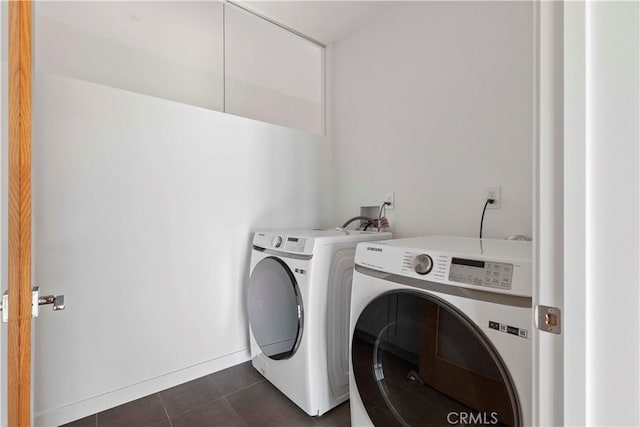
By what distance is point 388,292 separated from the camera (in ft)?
3.62

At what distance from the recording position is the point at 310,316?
144 centimetres

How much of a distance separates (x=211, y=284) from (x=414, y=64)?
6.20ft

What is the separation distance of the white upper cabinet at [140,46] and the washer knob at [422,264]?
5.58 feet

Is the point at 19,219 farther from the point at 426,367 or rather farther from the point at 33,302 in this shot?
the point at 426,367

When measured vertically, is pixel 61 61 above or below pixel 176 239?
above

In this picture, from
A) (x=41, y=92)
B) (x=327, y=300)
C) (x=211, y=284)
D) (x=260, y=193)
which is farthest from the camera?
(x=260, y=193)

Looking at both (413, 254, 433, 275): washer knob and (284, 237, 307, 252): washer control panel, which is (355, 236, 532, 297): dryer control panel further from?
(284, 237, 307, 252): washer control panel

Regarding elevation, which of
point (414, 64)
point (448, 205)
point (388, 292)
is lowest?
point (388, 292)

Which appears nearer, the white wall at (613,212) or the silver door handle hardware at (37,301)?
the white wall at (613,212)

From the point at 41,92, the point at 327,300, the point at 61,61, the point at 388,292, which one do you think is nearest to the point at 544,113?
the point at 388,292

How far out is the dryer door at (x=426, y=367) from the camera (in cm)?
85

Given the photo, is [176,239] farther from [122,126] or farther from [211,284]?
[122,126]

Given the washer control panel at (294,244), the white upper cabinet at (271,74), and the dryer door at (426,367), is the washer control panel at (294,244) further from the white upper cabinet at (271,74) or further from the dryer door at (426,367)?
the white upper cabinet at (271,74)

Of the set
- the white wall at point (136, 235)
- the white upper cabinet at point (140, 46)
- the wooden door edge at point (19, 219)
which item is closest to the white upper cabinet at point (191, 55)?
the white upper cabinet at point (140, 46)
